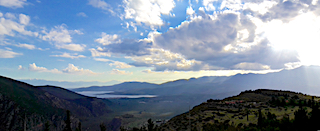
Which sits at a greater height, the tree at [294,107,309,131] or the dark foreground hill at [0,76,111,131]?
the tree at [294,107,309,131]

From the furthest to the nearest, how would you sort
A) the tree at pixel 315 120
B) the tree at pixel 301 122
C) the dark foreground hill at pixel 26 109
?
the dark foreground hill at pixel 26 109
the tree at pixel 301 122
the tree at pixel 315 120

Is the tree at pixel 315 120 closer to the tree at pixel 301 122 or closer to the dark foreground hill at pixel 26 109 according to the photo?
the tree at pixel 301 122

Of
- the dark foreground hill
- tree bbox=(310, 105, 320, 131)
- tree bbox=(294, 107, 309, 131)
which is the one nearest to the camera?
tree bbox=(310, 105, 320, 131)

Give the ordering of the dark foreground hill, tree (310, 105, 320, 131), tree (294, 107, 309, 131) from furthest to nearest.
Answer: the dark foreground hill < tree (294, 107, 309, 131) < tree (310, 105, 320, 131)

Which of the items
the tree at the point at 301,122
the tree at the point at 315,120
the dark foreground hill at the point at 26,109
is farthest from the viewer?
the dark foreground hill at the point at 26,109

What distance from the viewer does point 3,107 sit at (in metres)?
89.2

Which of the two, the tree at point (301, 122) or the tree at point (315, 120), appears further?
the tree at point (301, 122)

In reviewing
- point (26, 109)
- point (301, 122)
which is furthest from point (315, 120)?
point (26, 109)

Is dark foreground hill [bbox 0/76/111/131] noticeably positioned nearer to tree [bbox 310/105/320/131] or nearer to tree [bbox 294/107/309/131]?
tree [bbox 294/107/309/131]

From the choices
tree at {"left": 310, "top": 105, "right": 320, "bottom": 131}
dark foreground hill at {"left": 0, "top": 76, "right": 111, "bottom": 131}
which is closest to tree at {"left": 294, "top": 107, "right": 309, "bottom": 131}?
tree at {"left": 310, "top": 105, "right": 320, "bottom": 131}

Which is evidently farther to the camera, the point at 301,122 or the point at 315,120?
the point at 301,122

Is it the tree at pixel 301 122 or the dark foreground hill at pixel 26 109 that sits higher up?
the tree at pixel 301 122

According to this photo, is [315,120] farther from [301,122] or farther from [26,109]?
[26,109]

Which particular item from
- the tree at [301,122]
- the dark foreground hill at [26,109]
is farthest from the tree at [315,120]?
the dark foreground hill at [26,109]
